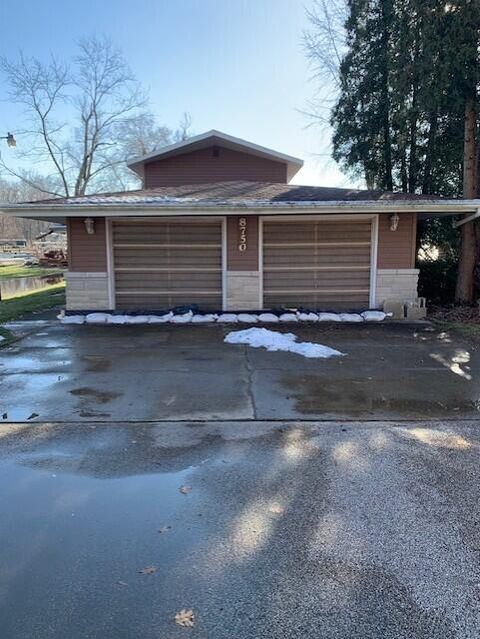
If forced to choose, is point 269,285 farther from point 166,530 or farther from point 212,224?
point 166,530

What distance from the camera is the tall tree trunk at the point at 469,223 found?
11.3 m

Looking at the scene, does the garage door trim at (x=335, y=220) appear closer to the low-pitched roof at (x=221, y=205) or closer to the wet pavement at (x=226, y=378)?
the low-pitched roof at (x=221, y=205)

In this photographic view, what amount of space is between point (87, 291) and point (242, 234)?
3759 millimetres

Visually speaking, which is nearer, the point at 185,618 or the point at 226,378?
the point at 185,618

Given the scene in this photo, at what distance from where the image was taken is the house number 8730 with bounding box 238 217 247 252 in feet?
35.2

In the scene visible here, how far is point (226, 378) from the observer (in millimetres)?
6078

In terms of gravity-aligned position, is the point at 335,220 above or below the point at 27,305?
above

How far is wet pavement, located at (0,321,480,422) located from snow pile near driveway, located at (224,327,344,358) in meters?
0.23

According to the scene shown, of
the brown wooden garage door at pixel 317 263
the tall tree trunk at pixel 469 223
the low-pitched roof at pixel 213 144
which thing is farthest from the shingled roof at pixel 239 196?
the low-pitched roof at pixel 213 144

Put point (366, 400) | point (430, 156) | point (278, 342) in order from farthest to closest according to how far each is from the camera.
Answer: point (430, 156), point (278, 342), point (366, 400)

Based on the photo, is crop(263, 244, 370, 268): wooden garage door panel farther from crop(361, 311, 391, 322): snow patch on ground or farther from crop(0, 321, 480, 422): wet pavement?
crop(0, 321, 480, 422): wet pavement

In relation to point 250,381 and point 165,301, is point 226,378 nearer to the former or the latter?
point 250,381

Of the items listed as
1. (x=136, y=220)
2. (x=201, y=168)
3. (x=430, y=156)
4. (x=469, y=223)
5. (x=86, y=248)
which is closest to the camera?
(x=86, y=248)

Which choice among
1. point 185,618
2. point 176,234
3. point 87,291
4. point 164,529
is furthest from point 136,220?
point 185,618
